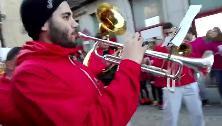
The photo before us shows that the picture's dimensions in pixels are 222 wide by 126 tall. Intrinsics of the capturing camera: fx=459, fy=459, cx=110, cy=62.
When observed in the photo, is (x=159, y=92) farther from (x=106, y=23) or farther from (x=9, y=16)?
(x=9, y=16)

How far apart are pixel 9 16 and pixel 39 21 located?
19179 millimetres

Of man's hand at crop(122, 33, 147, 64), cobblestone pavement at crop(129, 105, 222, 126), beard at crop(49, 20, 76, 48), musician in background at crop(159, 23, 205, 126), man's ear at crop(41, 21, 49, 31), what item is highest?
man's ear at crop(41, 21, 49, 31)

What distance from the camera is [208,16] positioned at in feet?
41.5

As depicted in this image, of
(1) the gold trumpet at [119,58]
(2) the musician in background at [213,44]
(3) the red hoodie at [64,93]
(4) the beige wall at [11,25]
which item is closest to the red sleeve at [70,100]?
(3) the red hoodie at [64,93]

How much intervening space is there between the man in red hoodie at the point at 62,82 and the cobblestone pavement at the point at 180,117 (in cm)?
511

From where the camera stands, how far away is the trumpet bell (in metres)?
4.31

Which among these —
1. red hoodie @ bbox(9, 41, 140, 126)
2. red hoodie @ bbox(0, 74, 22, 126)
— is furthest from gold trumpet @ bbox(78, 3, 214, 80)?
red hoodie @ bbox(0, 74, 22, 126)

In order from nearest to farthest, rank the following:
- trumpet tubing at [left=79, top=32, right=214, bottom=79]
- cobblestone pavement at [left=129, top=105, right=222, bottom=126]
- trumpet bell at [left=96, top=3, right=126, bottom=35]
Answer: trumpet tubing at [left=79, top=32, right=214, bottom=79] < trumpet bell at [left=96, top=3, right=126, bottom=35] < cobblestone pavement at [left=129, top=105, right=222, bottom=126]

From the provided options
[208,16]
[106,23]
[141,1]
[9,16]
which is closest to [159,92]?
[208,16]

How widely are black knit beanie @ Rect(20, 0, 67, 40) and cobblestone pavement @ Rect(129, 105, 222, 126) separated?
5.06 metres

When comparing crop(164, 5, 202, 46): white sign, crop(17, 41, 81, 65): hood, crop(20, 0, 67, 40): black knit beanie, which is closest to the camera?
crop(17, 41, 81, 65): hood

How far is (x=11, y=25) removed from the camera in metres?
20.9

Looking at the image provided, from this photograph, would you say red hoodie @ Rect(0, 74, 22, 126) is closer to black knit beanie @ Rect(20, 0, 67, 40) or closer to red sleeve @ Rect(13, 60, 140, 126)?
red sleeve @ Rect(13, 60, 140, 126)

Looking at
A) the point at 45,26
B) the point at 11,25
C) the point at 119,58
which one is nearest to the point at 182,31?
the point at 119,58
